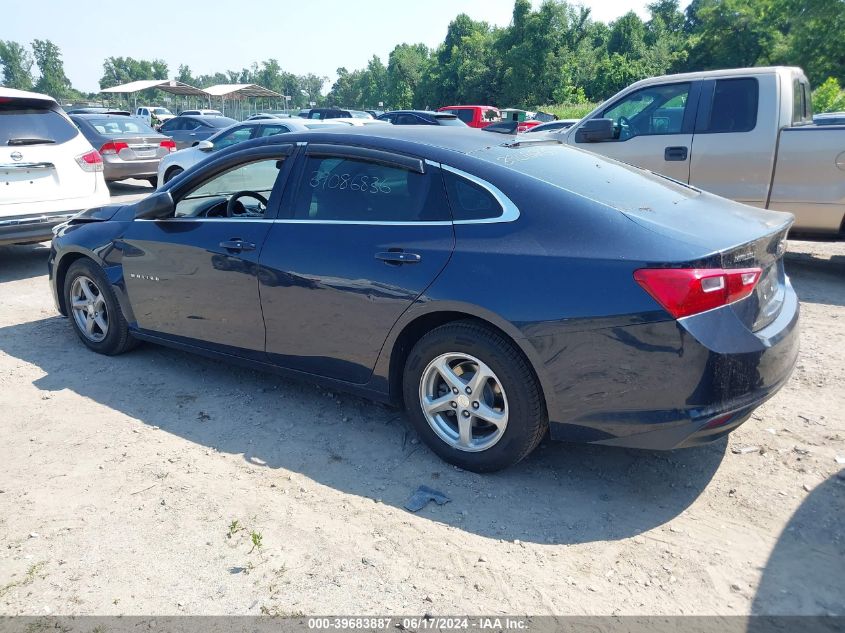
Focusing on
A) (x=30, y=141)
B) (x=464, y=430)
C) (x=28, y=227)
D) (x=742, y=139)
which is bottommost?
(x=464, y=430)

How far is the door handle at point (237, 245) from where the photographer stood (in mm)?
3946

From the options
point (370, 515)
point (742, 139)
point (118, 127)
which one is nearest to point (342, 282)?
point (370, 515)

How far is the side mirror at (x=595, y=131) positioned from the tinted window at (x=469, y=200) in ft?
13.9

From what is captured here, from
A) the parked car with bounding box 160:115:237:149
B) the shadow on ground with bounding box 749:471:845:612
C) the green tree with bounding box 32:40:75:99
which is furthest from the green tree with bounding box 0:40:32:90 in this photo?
the shadow on ground with bounding box 749:471:845:612

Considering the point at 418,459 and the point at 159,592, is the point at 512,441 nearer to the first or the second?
the point at 418,459

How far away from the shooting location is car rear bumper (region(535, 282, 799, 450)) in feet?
9.05

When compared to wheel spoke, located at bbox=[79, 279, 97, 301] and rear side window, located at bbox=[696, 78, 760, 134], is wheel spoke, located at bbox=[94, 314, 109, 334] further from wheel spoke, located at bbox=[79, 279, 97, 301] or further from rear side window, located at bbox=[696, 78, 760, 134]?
rear side window, located at bbox=[696, 78, 760, 134]

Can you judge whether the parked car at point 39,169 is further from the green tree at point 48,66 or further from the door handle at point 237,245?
the green tree at point 48,66

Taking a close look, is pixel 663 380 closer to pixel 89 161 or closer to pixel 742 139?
pixel 742 139

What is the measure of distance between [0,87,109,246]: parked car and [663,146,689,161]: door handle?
6.32m

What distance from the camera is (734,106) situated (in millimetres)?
6785

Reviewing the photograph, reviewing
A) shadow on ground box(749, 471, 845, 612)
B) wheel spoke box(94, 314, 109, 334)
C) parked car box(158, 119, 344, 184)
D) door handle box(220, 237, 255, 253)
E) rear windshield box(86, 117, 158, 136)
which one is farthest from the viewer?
rear windshield box(86, 117, 158, 136)

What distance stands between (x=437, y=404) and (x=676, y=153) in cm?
495

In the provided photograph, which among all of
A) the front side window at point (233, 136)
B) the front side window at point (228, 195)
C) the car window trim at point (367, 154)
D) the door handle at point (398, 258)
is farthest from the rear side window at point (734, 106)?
the front side window at point (233, 136)
